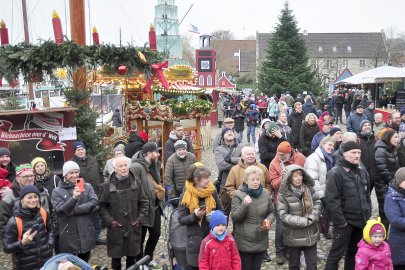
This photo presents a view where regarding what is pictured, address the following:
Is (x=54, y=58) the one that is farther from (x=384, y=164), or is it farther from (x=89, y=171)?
(x=384, y=164)

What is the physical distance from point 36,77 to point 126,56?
1551 millimetres

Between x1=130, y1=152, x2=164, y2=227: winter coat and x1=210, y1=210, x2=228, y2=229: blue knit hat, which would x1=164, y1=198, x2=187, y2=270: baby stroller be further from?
x1=210, y1=210, x2=228, y2=229: blue knit hat

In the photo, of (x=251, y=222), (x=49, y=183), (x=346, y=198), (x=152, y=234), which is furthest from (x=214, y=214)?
(x=49, y=183)

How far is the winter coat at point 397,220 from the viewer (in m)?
4.66

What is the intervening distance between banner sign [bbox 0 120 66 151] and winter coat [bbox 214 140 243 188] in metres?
2.75

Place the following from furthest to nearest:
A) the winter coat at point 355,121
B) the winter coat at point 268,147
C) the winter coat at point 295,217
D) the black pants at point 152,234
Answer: the winter coat at point 355,121 < the winter coat at point 268,147 < the black pants at point 152,234 < the winter coat at point 295,217

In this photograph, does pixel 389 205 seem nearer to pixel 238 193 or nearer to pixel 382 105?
pixel 238 193

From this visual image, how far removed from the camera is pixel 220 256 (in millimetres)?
4230

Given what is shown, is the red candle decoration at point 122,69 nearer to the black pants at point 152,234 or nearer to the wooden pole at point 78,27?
the wooden pole at point 78,27

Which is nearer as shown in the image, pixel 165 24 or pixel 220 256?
pixel 220 256

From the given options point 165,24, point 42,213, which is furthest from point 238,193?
point 165,24

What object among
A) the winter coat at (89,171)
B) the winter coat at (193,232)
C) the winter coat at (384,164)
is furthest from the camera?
the winter coat at (89,171)

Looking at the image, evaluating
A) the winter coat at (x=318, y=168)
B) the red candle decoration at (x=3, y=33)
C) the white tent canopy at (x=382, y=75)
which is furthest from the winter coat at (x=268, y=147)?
the white tent canopy at (x=382, y=75)

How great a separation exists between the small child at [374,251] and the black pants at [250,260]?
1.11m
